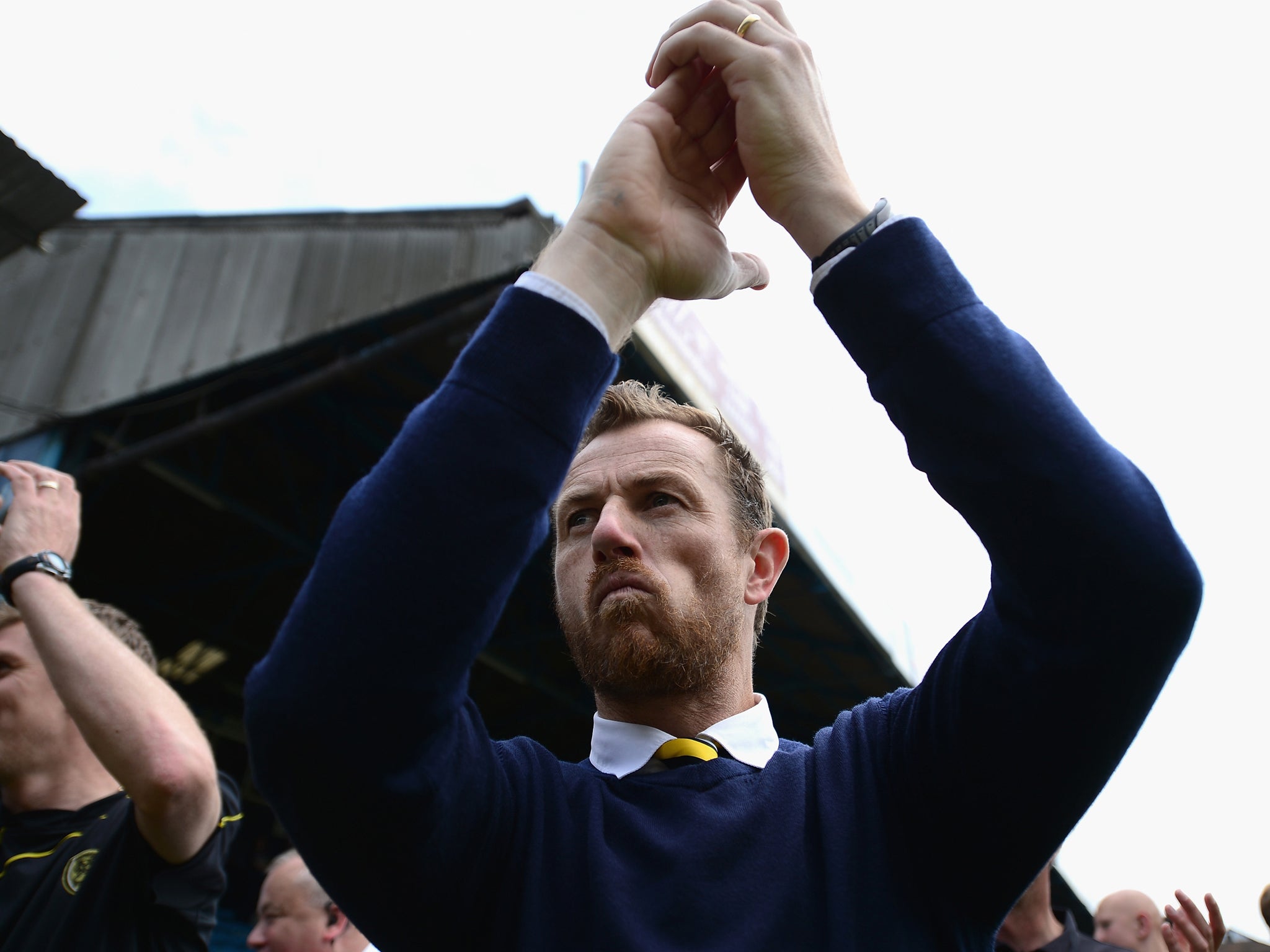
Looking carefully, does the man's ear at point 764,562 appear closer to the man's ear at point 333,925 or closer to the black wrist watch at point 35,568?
the black wrist watch at point 35,568

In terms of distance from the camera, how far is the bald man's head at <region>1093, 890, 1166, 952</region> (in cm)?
423

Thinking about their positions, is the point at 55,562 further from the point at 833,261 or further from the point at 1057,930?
the point at 1057,930

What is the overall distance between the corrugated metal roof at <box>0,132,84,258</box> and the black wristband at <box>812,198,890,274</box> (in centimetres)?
684

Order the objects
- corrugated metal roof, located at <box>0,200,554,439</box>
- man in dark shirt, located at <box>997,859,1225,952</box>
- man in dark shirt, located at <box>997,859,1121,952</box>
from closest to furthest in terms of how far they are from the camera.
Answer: man in dark shirt, located at <box>997,859,1225,952</box> < man in dark shirt, located at <box>997,859,1121,952</box> < corrugated metal roof, located at <box>0,200,554,439</box>

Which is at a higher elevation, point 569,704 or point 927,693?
point 927,693

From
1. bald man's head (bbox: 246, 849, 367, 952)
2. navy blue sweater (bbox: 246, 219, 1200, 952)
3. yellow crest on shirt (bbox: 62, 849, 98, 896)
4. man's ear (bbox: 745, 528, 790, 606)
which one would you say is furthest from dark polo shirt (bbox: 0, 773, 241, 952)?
bald man's head (bbox: 246, 849, 367, 952)

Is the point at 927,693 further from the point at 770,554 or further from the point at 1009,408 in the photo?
the point at 770,554

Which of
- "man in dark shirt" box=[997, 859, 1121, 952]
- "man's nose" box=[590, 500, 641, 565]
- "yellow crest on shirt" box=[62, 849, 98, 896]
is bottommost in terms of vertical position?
"man in dark shirt" box=[997, 859, 1121, 952]

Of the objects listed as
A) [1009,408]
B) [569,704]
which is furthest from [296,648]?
[569,704]

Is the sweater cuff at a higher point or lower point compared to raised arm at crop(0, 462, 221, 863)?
higher

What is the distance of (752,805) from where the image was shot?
120cm

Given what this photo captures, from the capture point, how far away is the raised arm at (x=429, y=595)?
0.85m

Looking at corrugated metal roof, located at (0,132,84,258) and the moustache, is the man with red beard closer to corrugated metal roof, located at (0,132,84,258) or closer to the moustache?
the moustache

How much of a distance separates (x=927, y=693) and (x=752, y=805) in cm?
29
